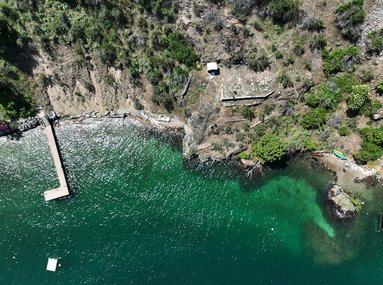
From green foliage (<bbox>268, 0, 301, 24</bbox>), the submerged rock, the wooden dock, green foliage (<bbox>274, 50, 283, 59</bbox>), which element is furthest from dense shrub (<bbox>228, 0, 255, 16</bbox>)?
the wooden dock

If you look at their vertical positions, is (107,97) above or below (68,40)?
below

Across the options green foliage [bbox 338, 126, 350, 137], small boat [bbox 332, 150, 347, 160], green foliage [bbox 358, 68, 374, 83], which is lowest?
small boat [bbox 332, 150, 347, 160]

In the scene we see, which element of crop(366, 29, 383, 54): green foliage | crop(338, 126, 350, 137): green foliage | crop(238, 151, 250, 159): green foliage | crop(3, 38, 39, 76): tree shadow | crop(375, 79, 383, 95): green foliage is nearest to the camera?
crop(366, 29, 383, 54): green foliage

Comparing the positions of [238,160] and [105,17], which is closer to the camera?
[105,17]

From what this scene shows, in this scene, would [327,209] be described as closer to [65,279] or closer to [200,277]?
[200,277]

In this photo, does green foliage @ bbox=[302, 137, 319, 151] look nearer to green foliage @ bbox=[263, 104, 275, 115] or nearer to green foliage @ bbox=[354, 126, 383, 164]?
green foliage @ bbox=[354, 126, 383, 164]

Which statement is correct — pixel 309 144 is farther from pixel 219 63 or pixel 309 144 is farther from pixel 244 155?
pixel 219 63

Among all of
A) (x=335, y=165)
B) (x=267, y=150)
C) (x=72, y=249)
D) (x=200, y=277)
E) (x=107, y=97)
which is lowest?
(x=200, y=277)

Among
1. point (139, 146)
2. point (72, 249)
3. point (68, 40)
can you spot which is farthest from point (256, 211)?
point (68, 40)

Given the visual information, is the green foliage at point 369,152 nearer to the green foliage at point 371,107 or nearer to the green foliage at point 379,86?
the green foliage at point 371,107
